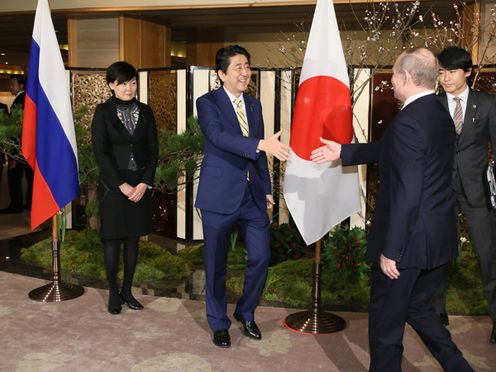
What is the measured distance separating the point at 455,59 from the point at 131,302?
7.73 feet

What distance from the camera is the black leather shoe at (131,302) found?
3977mm

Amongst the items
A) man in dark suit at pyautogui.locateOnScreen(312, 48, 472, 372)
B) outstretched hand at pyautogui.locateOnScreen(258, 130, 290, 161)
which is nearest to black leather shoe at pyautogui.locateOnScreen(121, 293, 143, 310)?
outstretched hand at pyautogui.locateOnScreen(258, 130, 290, 161)

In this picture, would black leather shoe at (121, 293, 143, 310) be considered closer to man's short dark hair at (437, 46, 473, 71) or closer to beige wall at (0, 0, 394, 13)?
man's short dark hair at (437, 46, 473, 71)

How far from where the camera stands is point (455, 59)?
3.32m

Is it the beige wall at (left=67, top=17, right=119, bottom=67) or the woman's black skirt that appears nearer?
the woman's black skirt

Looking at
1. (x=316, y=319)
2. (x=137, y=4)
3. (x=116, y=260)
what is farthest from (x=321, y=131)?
(x=137, y=4)

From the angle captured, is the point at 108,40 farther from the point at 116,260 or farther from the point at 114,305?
the point at 114,305

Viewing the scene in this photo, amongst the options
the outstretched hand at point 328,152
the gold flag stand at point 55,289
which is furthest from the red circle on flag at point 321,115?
the gold flag stand at point 55,289

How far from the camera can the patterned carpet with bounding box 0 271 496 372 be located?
3.12 m

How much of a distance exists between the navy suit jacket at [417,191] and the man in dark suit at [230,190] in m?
0.98

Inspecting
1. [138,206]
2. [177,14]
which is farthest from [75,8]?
[138,206]

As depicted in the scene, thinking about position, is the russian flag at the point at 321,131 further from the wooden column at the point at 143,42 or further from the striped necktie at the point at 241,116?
the wooden column at the point at 143,42

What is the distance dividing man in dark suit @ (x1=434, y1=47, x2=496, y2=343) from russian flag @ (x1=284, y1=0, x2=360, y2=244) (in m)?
0.54

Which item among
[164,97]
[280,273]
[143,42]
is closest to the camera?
[280,273]
